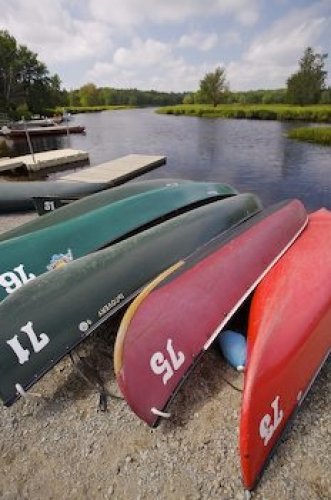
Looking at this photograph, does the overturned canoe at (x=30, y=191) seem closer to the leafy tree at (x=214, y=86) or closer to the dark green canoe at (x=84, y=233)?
the dark green canoe at (x=84, y=233)

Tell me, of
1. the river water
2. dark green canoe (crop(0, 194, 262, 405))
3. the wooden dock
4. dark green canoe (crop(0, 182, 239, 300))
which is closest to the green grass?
the river water

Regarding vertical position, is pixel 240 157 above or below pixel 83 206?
below

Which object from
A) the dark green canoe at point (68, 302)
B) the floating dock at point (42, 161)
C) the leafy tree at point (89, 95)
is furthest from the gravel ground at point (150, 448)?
the leafy tree at point (89, 95)

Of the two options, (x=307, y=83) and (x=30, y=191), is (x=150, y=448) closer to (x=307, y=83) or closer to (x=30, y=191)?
(x=30, y=191)

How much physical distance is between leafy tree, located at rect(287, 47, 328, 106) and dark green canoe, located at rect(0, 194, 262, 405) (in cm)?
6357

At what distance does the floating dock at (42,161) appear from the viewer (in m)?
16.3

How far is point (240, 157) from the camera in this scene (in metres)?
19.3

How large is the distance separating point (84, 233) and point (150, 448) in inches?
137

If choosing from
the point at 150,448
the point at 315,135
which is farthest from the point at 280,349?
the point at 315,135

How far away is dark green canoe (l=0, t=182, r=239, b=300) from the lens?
4.84 meters

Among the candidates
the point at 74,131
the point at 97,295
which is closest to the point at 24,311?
the point at 97,295

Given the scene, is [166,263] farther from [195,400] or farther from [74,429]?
[74,429]

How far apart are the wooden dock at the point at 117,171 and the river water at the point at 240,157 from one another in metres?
0.50

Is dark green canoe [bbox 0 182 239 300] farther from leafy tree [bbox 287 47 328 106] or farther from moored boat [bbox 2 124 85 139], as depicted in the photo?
leafy tree [bbox 287 47 328 106]
